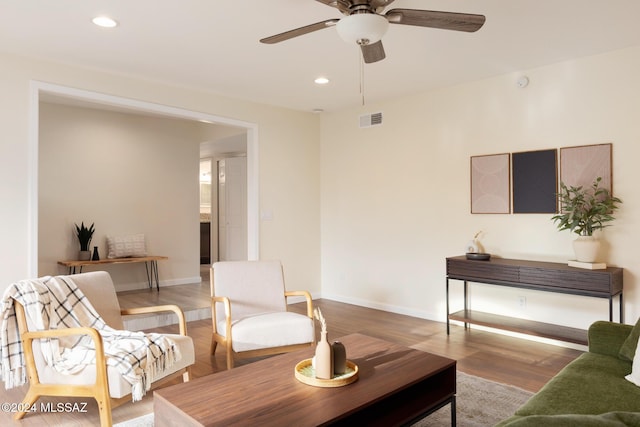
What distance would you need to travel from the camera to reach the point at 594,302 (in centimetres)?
389

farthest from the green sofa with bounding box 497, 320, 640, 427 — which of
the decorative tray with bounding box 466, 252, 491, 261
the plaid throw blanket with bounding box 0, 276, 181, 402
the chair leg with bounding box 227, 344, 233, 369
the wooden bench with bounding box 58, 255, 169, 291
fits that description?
the wooden bench with bounding box 58, 255, 169, 291

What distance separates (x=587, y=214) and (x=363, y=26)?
2.67 m

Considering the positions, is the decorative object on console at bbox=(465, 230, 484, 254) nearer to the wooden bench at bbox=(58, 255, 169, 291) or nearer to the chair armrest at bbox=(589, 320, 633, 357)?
the chair armrest at bbox=(589, 320, 633, 357)

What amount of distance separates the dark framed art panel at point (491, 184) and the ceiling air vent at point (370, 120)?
139cm

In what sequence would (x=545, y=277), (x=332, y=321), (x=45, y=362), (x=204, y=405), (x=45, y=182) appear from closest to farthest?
(x=204, y=405), (x=45, y=362), (x=545, y=277), (x=332, y=321), (x=45, y=182)

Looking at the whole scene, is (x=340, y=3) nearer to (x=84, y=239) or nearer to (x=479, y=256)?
(x=479, y=256)

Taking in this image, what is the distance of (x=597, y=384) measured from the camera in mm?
2031

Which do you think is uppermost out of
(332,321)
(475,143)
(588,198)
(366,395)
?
(475,143)

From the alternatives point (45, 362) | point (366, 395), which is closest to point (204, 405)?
point (366, 395)

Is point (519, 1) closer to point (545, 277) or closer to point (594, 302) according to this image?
point (545, 277)

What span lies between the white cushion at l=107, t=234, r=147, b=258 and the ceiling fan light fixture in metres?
4.89

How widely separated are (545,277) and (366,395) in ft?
8.03

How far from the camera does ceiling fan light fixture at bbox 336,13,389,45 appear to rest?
221 cm

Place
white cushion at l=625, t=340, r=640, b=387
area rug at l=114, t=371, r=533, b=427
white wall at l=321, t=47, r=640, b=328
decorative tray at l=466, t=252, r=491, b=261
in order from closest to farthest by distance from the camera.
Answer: white cushion at l=625, t=340, r=640, b=387
area rug at l=114, t=371, r=533, b=427
white wall at l=321, t=47, r=640, b=328
decorative tray at l=466, t=252, r=491, b=261
